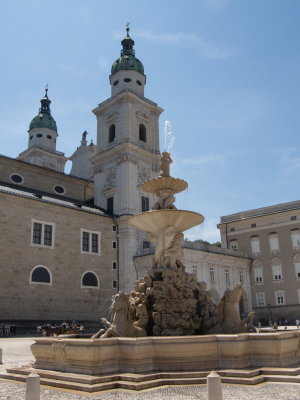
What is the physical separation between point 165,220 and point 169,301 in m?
2.70

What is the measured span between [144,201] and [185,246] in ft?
20.4

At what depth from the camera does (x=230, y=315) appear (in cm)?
1131

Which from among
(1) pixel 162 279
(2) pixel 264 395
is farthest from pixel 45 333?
(2) pixel 264 395

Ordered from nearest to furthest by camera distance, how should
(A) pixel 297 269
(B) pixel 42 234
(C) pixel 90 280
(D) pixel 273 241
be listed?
(B) pixel 42 234, (C) pixel 90 280, (A) pixel 297 269, (D) pixel 273 241

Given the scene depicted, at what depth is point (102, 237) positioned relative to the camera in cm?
3584

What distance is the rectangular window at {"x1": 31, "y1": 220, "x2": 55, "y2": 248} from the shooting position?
30.8m

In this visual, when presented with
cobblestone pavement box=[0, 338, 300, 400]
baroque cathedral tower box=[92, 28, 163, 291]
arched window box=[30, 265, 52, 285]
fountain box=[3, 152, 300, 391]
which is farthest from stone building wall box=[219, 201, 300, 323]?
cobblestone pavement box=[0, 338, 300, 400]

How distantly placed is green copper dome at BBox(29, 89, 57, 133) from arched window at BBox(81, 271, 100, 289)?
26.8 meters

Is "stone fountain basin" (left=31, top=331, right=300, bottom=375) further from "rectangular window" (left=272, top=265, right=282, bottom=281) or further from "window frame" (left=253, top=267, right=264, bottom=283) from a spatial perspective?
"window frame" (left=253, top=267, right=264, bottom=283)

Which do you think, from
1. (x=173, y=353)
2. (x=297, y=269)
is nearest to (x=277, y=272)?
(x=297, y=269)

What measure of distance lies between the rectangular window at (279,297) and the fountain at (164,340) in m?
Result: 32.3

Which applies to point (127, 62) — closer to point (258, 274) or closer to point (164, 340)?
point (258, 274)

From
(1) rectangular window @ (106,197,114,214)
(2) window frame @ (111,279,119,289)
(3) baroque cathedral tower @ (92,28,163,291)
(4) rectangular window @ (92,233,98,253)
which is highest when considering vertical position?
(3) baroque cathedral tower @ (92,28,163,291)

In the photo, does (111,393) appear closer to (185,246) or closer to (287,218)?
(185,246)
